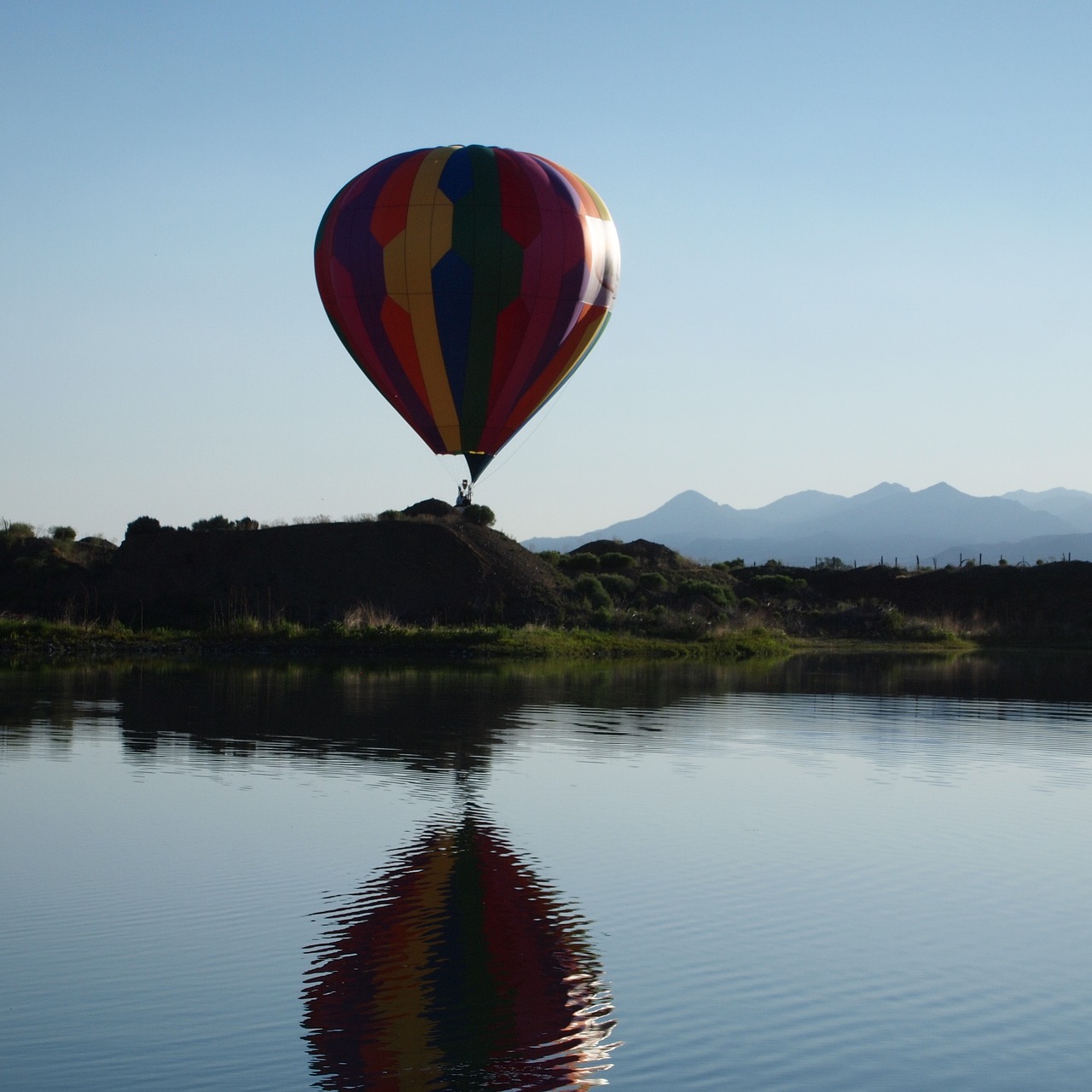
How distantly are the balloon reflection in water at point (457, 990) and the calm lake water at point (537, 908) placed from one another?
29 mm

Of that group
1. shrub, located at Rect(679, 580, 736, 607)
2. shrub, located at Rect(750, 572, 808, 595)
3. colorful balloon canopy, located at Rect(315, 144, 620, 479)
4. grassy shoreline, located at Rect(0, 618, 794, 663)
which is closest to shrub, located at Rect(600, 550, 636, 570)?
shrub, located at Rect(679, 580, 736, 607)

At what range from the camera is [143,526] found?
5869 centimetres

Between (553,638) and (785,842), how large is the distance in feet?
98.6

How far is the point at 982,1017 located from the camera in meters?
9.20

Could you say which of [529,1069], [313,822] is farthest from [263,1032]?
[313,822]

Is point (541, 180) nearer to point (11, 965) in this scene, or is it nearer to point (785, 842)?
point (785, 842)

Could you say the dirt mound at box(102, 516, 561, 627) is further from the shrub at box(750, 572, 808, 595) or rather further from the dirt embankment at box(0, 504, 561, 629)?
the shrub at box(750, 572, 808, 595)

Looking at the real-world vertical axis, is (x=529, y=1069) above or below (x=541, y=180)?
below

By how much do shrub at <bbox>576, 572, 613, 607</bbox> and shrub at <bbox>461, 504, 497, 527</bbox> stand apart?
570 centimetres

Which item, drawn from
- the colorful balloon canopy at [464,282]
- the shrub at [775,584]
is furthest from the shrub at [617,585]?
the colorful balloon canopy at [464,282]

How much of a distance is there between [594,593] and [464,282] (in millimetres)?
17592

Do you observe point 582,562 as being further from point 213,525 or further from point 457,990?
point 457,990

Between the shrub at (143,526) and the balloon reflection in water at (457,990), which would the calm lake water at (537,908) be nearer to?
the balloon reflection in water at (457,990)

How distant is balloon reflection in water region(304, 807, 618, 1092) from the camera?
809cm
